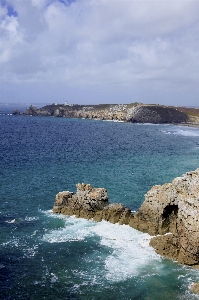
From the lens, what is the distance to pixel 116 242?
37625 mm

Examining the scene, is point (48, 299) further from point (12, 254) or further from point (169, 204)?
point (169, 204)

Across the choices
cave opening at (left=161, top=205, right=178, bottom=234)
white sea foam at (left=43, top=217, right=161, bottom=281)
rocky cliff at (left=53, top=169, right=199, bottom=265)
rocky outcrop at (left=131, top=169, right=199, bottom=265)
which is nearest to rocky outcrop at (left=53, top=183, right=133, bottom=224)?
rocky cliff at (left=53, top=169, right=199, bottom=265)

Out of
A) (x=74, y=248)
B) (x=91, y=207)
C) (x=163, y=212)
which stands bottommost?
(x=74, y=248)

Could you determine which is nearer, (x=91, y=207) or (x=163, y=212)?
(x=163, y=212)

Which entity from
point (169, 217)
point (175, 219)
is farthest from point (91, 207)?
point (175, 219)

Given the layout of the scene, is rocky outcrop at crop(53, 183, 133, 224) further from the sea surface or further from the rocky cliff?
the sea surface

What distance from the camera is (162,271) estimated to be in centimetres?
3189

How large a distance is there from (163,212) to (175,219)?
1.65m

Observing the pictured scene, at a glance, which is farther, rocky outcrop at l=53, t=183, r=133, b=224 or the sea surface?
rocky outcrop at l=53, t=183, r=133, b=224

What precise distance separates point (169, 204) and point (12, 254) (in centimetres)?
1853

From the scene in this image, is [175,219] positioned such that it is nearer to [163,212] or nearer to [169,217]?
[169,217]

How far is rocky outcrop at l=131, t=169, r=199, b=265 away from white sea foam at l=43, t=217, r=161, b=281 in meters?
1.45

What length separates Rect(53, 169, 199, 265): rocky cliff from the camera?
3422 centimetres

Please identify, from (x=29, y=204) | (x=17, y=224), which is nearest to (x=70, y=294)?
(x=17, y=224)
